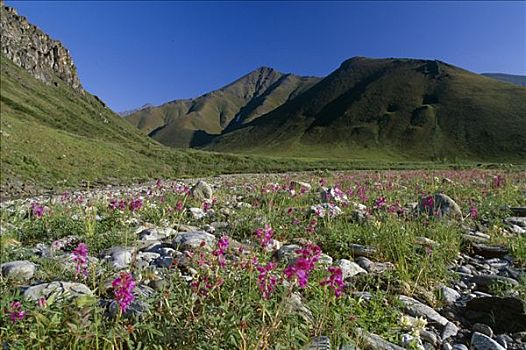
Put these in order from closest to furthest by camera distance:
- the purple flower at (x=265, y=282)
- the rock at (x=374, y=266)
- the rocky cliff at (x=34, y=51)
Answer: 1. the purple flower at (x=265, y=282)
2. the rock at (x=374, y=266)
3. the rocky cliff at (x=34, y=51)

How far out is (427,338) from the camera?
3.48m

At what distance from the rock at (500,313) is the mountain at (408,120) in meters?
117

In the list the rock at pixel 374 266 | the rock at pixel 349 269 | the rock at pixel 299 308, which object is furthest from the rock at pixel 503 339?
the rock at pixel 299 308

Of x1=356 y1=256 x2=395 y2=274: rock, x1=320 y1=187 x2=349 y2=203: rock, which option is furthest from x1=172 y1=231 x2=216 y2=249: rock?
x1=320 y1=187 x2=349 y2=203: rock

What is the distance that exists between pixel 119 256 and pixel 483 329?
422 cm

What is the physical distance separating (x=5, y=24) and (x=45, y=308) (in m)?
119

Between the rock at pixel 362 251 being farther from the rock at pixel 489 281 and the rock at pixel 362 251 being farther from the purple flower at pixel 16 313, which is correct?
the purple flower at pixel 16 313

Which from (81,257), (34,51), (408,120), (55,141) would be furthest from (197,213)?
(408,120)

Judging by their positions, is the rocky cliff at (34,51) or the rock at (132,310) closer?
the rock at (132,310)

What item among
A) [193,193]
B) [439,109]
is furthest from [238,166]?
[439,109]

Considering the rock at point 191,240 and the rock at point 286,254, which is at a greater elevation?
the rock at point 191,240

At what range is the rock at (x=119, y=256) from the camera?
4431 millimetres

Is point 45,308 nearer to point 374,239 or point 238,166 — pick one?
point 374,239

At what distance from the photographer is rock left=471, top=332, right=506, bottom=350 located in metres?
3.34
